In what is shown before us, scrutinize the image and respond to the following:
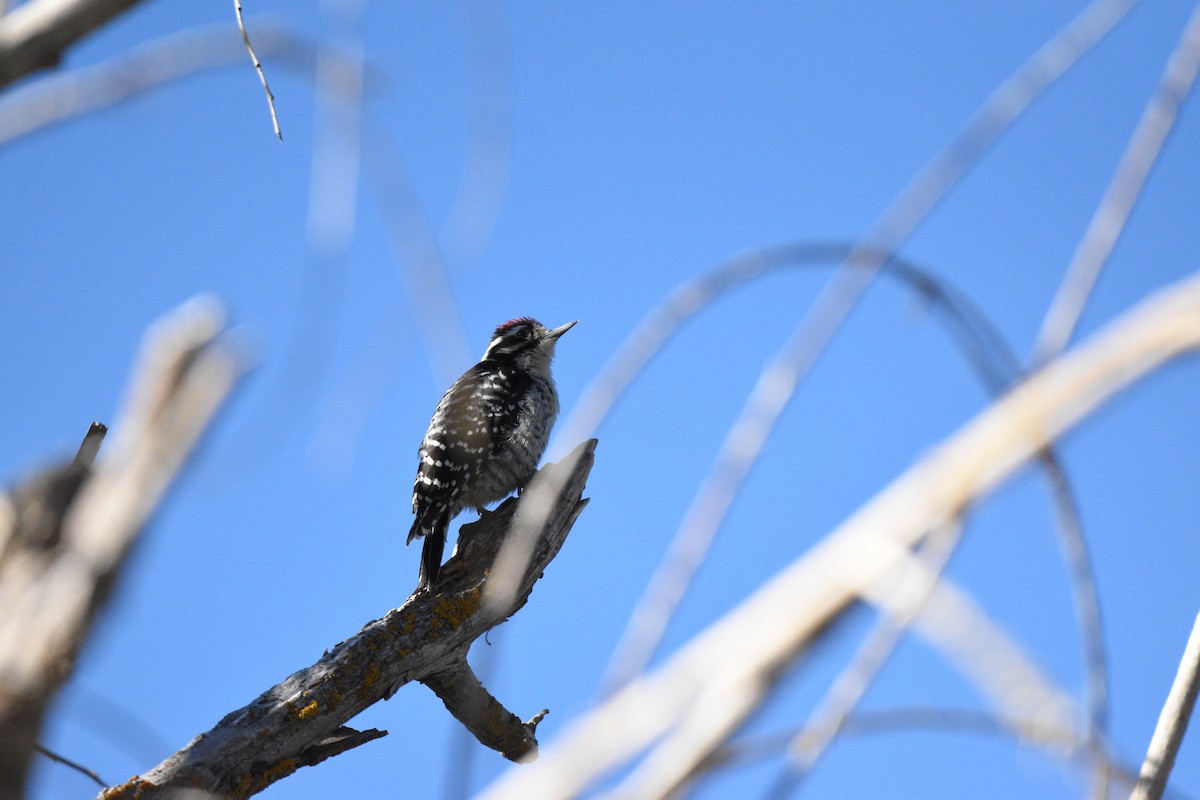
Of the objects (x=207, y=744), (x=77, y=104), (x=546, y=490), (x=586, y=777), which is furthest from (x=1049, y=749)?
(x=207, y=744)

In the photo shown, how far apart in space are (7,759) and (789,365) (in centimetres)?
72

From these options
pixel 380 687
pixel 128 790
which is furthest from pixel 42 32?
pixel 380 687

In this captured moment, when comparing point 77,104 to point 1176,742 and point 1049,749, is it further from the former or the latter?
point 1176,742

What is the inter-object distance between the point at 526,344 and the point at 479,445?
5.86 feet

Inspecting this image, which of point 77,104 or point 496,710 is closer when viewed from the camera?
point 77,104

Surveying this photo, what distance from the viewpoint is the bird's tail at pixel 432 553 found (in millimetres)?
4652

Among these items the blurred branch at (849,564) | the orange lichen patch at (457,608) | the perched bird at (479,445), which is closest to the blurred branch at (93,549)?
the blurred branch at (849,564)

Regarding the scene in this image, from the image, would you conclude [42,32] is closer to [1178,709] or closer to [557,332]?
[1178,709]

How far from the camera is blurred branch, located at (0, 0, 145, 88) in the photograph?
1070mm

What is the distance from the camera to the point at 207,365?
2.82 feet

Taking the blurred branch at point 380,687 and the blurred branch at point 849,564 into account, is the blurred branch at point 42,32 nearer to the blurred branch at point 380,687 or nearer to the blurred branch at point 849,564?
the blurred branch at point 849,564

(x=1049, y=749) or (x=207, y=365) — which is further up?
(x=207, y=365)

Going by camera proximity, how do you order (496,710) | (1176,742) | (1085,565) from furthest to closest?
(496,710) → (1176,742) → (1085,565)

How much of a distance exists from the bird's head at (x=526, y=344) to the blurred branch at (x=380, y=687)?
2.78 meters
